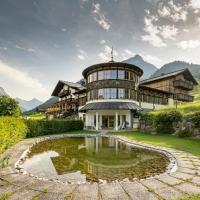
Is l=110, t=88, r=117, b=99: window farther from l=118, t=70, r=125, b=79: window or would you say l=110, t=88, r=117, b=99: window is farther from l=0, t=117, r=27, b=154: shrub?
l=0, t=117, r=27, b=154: shrub

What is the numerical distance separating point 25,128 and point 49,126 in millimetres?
5110

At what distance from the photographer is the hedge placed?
12.0 m

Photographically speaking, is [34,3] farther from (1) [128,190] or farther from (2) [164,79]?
(2) [164,79]

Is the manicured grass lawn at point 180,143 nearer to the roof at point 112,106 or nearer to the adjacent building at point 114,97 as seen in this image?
the roof at point 112,106

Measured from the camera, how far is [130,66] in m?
29.3

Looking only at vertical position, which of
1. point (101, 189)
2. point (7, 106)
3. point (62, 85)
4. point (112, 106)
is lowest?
point (101, 189)

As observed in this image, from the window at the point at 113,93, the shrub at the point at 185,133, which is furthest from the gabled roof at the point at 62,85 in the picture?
the shrub at the point at 185,133

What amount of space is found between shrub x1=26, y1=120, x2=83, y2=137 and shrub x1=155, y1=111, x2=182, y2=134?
12.6m

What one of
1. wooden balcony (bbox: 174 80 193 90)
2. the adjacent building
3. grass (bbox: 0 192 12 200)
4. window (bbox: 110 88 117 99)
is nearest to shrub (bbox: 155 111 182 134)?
the adjacent building

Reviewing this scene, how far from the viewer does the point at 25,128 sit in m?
18.8

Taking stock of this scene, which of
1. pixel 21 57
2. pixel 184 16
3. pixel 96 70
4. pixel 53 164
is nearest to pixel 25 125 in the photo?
pixel 21 57

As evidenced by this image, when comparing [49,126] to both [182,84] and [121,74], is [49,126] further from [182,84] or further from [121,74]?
[182,84]

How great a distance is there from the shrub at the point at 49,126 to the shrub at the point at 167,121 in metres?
12.6

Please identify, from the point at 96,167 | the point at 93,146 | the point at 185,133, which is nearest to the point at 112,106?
the point at 185,133
